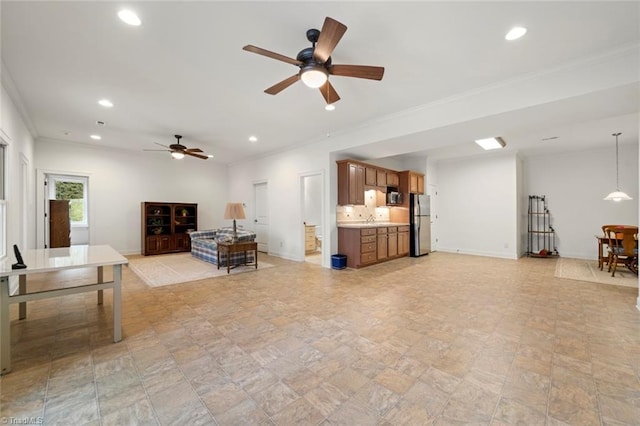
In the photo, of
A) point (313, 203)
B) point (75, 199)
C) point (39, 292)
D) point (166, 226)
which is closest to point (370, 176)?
point (313, 203)

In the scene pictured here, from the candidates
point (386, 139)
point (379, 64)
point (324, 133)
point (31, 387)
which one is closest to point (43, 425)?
point (31, 387)

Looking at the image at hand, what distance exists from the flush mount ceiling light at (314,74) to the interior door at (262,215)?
5451mm

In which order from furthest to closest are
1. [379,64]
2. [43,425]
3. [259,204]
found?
[259,204] < [379,64] < [43,425]

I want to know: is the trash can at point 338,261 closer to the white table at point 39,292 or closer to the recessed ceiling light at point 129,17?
the white table at point 39,292

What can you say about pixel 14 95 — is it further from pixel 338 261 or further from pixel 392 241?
pixel 392 241

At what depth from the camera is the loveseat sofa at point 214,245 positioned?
5919 mm

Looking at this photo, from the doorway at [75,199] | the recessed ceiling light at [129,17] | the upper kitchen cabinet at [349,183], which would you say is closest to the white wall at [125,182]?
the doorway at [75,199]

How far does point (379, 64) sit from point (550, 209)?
23.8 feet

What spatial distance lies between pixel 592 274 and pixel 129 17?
7.96 metres

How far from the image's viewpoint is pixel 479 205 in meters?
7.54

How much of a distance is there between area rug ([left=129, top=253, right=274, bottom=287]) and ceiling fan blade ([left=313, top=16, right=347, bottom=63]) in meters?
4.22

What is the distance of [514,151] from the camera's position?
6742 millimetres

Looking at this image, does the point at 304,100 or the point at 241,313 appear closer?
the point at 241,313

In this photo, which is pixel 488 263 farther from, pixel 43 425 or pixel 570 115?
pixel 43 425
